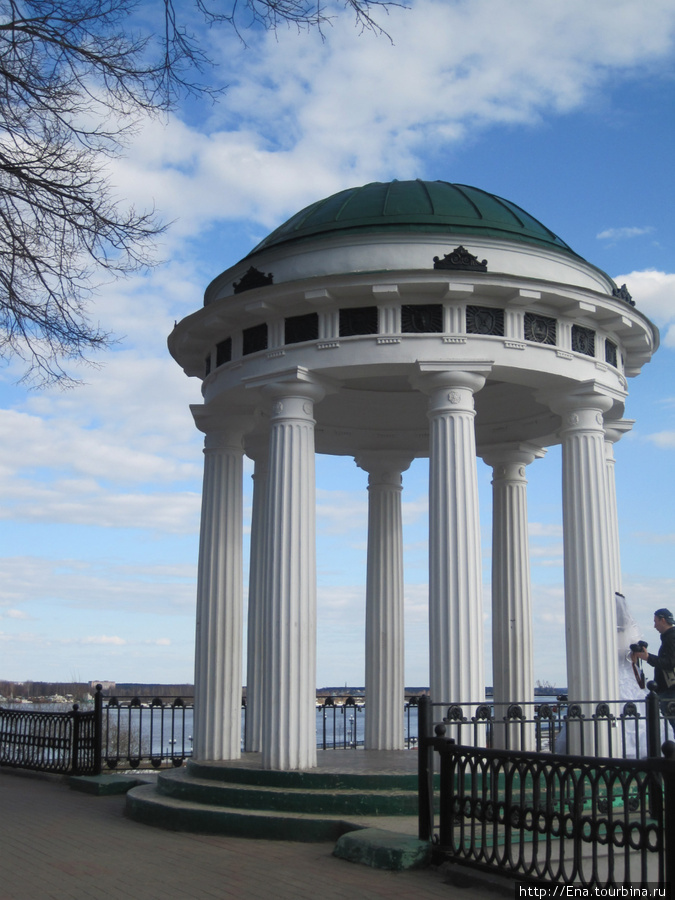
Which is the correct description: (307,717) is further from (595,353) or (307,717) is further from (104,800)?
(595,353)

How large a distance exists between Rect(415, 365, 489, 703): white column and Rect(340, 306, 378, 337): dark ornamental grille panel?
1187mm

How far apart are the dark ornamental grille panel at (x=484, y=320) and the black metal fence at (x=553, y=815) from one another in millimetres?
6249

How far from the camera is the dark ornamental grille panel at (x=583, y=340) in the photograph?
636 inches

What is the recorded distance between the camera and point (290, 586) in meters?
15.0

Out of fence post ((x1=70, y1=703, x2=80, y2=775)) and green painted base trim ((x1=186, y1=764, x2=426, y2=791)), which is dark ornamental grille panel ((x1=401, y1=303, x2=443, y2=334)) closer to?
green painted base trim ((x1=186, y1=764, x2=426, y2=791))

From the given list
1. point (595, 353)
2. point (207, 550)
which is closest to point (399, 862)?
point (207, 550)

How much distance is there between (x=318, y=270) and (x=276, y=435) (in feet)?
9.75

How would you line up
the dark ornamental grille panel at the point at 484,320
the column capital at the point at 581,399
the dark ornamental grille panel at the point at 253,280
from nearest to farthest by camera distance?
the dark ornamental grille panel at the point at 484,320 < the column capital at the point at 581,399 < the dark ornamental grille panel at the point at 253,280

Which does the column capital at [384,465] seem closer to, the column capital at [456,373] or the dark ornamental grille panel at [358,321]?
the dark ornamental grille panel at [358,321]

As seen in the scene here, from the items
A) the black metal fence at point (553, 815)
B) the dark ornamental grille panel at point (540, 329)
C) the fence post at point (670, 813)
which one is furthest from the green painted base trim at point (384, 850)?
the dark ornamental grille panel at point (540, 329)

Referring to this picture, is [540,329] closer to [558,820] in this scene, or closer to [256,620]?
[256,620]

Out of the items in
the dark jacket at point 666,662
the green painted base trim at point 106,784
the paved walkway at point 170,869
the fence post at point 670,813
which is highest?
the dark jacket at point 666,662

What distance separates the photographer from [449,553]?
47.3ft

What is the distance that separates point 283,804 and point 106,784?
230 inches
